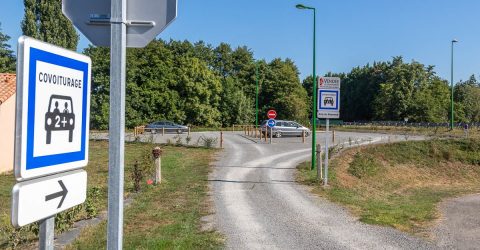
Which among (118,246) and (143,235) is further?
(143,235)

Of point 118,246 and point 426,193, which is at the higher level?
point 118,246

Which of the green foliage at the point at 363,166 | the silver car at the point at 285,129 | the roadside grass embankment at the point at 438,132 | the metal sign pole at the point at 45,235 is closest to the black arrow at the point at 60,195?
the metal sign pole at the point at 45,235

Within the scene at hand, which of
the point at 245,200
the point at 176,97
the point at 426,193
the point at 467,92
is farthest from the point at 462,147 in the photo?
the point at 467,92

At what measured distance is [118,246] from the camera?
258 centimetres

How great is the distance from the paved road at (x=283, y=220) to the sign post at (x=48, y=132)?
4944 mm

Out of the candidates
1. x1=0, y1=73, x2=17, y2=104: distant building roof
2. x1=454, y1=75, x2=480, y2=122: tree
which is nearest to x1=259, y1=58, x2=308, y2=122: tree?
x1=454, y1=75, x2=480, y2=122: tree

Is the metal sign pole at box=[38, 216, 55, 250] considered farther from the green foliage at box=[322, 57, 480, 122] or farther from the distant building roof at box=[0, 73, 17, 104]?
the green foliage at box=[322, 57, 480, 122]

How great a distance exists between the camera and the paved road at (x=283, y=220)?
283 inches

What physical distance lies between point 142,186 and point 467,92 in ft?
242

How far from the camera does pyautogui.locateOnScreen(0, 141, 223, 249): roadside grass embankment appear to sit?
22.5 feet

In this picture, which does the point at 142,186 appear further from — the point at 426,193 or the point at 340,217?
the point at 426,193

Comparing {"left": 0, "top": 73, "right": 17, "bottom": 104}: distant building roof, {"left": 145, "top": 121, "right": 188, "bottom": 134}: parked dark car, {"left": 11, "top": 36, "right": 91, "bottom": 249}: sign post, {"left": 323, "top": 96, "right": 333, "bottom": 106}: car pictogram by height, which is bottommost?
{"left": 145, "top": 121, "right": 188, "bottom": 134}: parked dark car

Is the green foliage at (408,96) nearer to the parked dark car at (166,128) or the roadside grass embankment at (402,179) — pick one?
the parked dark car at (166,128)

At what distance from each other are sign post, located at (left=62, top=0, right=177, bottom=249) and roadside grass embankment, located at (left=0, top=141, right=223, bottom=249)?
4.27 metres
